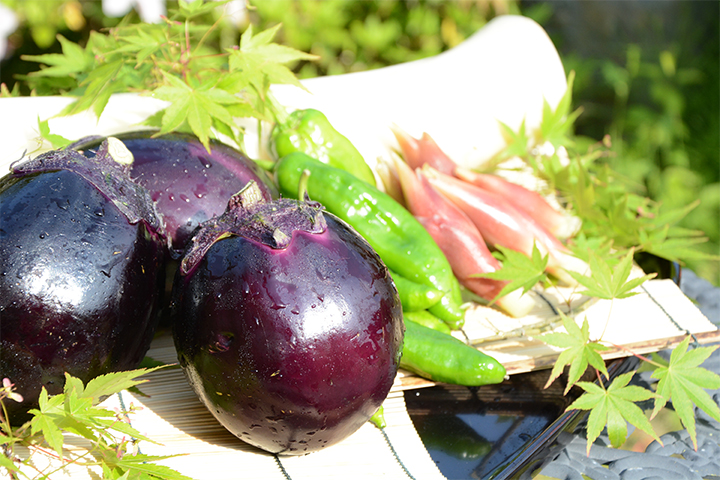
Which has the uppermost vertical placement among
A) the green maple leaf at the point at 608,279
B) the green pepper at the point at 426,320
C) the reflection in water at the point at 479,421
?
the green maple leaf at the point at 608,279

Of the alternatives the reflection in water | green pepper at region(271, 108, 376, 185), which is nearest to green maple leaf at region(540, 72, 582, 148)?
green pepper at region(271, 108, 376, 185)

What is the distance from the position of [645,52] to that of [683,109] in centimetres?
53

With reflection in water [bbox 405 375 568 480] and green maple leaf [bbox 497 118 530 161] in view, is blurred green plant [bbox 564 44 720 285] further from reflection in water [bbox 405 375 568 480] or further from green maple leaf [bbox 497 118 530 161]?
reflection in water [bbox 405 375 568 480]

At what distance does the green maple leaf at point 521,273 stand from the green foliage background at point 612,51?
2.83 metres

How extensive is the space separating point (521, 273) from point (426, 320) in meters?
0.30

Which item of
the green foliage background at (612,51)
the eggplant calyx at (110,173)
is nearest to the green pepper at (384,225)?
the eggplant calyx at (110,173)

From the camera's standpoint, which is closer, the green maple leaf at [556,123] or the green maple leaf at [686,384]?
the green maple leaf at [686,384]

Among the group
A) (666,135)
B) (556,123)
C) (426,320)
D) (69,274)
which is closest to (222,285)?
(69,274)

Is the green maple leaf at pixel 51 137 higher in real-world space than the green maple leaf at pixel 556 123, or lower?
higher

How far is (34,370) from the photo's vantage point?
1.19m

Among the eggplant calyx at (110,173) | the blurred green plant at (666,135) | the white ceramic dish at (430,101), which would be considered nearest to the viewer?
the eggplant calyx at (110,173)

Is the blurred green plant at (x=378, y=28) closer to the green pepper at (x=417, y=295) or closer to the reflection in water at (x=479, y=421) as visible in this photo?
the green pepper at (x=417, y=295)

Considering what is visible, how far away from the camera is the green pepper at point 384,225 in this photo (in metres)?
1.71

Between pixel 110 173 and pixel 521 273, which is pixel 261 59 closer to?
pixel 110 173
